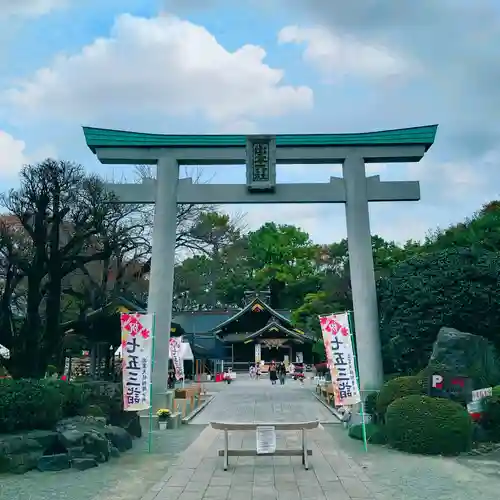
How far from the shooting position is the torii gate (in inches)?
597

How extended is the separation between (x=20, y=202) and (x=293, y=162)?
745 centimetres

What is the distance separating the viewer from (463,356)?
12336mm

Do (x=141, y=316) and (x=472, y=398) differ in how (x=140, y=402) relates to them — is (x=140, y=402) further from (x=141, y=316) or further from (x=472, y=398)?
(x=472, y=398)

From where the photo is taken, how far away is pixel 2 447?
346 inches

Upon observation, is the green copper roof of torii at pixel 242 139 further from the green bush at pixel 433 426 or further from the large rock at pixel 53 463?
the large rock at pixel 53 463

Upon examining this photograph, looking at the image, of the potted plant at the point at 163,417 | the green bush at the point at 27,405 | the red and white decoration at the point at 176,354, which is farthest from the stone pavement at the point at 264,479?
the red and white decoration at the point at 176,354

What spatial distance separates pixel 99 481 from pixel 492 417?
7.79m

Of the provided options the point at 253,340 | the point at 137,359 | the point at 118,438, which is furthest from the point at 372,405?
the point at 253,340

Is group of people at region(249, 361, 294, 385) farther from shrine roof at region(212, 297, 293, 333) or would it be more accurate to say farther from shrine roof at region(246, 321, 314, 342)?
shrine roof at region(212, 297, 293, 333)

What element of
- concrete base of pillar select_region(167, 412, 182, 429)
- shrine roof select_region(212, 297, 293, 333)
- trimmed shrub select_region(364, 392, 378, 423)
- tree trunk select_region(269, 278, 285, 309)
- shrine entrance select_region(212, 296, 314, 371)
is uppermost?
tree trunk select_region(269, 278, 285, 309)

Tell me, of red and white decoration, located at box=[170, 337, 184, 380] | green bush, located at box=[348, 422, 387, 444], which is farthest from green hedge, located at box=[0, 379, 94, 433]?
red and white decoration, located at box=[170, 337, 184, 380]

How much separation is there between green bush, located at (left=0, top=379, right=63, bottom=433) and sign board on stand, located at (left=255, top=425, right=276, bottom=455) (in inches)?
152

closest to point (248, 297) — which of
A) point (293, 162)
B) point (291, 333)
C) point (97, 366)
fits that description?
point (291, 333)

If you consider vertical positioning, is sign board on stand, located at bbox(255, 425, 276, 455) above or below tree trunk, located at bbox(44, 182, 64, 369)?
below
